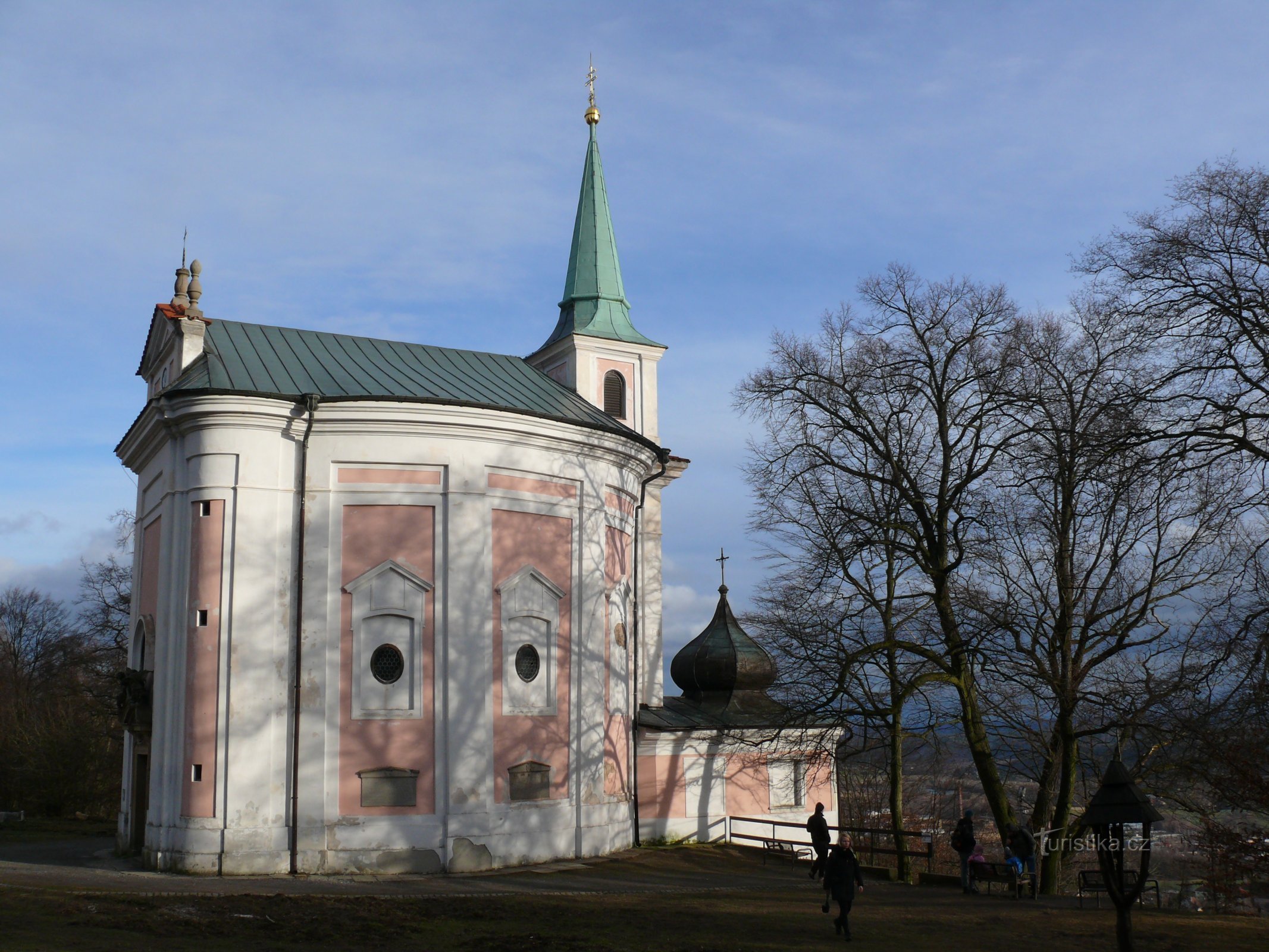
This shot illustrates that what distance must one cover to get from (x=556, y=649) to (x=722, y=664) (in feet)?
27.8

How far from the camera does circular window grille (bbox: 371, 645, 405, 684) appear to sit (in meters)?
21.6

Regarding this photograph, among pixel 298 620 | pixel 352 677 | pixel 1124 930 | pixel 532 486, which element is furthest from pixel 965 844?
pixel 298 620

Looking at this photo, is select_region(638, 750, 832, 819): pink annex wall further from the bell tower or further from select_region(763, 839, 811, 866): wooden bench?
the bell tower

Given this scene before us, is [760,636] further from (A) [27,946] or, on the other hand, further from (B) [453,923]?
(A) [27,946]

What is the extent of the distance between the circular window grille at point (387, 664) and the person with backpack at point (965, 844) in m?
10.4

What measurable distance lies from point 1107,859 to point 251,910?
10.5 meters

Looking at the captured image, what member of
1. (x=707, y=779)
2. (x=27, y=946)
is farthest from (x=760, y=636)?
(x=27, y=946)

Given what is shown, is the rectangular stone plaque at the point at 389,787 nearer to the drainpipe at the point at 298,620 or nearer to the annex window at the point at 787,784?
the drainpipe at the point at 298,620

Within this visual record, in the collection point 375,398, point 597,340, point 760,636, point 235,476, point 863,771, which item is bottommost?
point 863,771

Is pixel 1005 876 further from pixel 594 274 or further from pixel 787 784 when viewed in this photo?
pixel 594 274

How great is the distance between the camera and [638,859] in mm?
23516

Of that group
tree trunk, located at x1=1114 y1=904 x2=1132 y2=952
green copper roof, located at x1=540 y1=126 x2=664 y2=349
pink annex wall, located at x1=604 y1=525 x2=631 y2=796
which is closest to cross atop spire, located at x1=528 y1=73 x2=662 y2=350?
green copper roof, located at x1=540 y1=126 x2=664 y2=349

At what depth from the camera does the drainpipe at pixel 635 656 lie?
86.2 ft

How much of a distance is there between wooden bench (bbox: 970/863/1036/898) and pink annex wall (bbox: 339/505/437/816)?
31.7 feet
